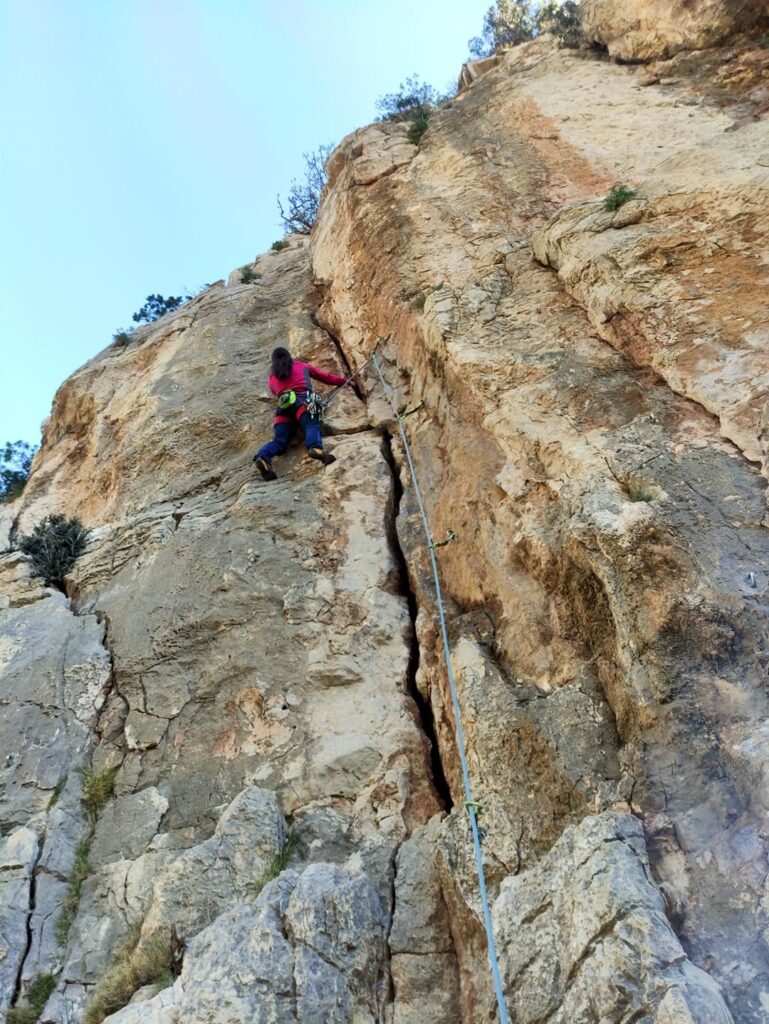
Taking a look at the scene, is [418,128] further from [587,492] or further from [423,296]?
[587,492]

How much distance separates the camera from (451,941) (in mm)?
4637

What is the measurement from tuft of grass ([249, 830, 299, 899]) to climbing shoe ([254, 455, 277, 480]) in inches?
158

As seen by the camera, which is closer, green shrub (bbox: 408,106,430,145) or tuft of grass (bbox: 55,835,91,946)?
tuft of grass (bbox: 55,835,91,946)

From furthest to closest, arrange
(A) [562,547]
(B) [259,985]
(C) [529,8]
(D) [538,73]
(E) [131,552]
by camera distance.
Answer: (C) [529,8]
(D) [538,73]
(E) [131,552]
(A) [562,547]
(B) [259,985]

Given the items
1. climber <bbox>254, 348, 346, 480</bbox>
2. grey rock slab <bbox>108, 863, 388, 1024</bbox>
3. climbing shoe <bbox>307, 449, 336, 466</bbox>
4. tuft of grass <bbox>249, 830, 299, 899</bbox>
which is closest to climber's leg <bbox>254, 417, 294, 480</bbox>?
climber <bbox>254, 348, 346, 480</bbox>

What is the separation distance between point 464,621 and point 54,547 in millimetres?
5276

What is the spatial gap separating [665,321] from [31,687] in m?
6.38

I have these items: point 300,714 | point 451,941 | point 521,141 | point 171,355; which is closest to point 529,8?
point 521,141

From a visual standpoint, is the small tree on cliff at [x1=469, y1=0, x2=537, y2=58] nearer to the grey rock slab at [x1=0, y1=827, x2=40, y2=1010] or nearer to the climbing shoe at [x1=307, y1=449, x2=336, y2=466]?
the climbing shoe at [x1=307, y1=449, x2=336, y2=466]

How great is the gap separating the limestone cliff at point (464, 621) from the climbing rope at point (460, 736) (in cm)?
11

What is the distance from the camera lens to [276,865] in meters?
5.20

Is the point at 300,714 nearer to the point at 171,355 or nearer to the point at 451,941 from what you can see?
the point at 451,941

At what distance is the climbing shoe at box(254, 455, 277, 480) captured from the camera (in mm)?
8461

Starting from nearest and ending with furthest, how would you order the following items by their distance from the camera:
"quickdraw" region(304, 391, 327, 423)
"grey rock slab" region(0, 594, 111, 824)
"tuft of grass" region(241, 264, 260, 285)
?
1. "grey rock slab" region(0, 594, 111, 824)
2. "quickdraw" region(304, 391, 327, 423)
3. "tuft of grass" region(241, 264, 260, 285)
